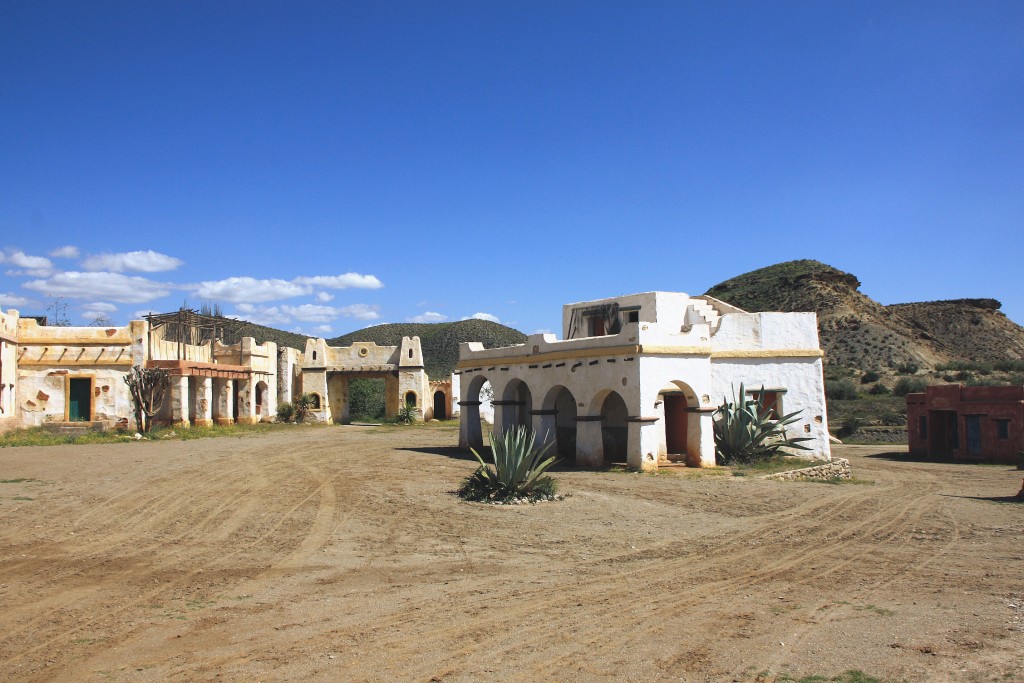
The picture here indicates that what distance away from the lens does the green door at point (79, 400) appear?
29625mm

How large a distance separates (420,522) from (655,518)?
A: 3.91 metres

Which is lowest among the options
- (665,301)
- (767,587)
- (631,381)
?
(767,587)

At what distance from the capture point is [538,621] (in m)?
7.64

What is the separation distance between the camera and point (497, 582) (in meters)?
9.09

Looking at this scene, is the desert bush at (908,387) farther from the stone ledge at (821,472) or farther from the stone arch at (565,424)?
the stone arch at (565,424)

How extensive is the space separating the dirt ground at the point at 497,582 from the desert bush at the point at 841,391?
1318 inches

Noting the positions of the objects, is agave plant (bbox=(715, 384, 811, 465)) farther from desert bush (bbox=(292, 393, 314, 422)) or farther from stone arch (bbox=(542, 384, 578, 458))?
desert bush (bbox=(292, 393, 314, 422))

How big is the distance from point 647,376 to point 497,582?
1009cm

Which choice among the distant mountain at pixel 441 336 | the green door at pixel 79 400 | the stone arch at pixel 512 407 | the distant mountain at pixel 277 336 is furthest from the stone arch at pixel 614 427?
the distant mountain at pixel 277 336

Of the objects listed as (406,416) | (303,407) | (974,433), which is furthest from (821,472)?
(303,407)

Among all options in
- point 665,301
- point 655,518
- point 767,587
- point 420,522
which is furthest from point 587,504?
point 665,301

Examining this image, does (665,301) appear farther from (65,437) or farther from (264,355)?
(264,355)

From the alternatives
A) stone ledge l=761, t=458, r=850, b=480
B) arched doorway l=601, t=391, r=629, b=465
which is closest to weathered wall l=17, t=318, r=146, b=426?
arched doorway l=601, t=391, r=629, b=465

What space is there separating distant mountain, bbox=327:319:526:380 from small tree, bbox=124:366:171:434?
4814cm
